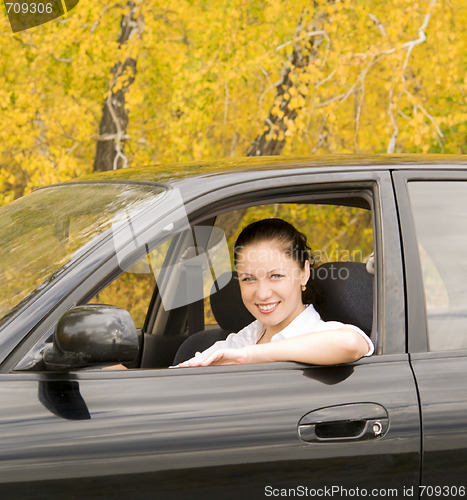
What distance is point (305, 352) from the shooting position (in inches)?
91.7

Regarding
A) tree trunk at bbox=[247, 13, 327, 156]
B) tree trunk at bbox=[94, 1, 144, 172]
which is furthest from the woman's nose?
tree trunk at bbox=[94, 1, 144, 172]

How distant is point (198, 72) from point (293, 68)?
1.21 metres

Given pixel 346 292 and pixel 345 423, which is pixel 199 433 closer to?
pixel 345 423

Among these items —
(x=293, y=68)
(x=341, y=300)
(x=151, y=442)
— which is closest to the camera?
(x=151, y=442)

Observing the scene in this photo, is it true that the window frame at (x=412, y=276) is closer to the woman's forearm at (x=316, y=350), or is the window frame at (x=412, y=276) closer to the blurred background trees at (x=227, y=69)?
the woman's forearm at (x=316, y=350)

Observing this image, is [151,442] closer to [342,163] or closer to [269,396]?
[269,396]

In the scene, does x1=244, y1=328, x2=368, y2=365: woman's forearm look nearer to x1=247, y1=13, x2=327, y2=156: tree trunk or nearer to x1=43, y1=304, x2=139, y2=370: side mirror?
x1=43, y1=304, x2=139, y2=370: side mirror

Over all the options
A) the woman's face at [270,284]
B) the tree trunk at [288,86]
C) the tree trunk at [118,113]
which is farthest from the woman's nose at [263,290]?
the tree trunk at [118,113]

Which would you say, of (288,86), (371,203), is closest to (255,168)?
(371,203)

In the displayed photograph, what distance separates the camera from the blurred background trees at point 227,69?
1052 centimetres

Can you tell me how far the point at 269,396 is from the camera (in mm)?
2236

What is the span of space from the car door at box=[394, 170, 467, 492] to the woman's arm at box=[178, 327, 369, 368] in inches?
7.4

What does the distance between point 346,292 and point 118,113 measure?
968cm

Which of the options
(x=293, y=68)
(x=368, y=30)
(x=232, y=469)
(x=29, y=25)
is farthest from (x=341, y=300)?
(x=29, y=25)
